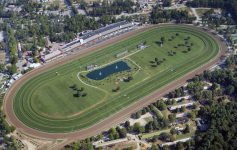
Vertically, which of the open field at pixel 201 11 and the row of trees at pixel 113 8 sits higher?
the row of trees at pixel 113 8

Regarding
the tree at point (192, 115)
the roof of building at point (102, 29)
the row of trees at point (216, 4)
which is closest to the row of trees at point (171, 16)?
the row of trees at point (216, 4)

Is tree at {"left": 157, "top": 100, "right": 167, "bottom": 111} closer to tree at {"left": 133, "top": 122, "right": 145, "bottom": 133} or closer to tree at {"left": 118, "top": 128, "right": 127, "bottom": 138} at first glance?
tree at {"left": 133, "top": 122, "right": 145, "bottom": 133}

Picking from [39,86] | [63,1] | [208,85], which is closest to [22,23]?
[63,1]

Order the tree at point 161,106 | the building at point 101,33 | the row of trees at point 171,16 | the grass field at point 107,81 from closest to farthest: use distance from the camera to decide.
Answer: the grass field at point 107,81 → the tree at point 161,106 → the building at point 101,33 → the row of trees at point 171,16

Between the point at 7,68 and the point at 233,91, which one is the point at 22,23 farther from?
the point at 233,91

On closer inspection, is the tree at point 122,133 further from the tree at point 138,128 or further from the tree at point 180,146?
the tree at point 180,146

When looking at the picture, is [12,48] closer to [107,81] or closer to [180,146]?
[107,81]

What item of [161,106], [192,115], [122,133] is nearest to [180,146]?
[192,115]
